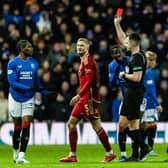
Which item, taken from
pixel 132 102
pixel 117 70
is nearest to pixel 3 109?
pixel 117 70

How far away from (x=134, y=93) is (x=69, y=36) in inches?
435

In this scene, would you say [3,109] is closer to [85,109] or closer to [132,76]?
[85,109]

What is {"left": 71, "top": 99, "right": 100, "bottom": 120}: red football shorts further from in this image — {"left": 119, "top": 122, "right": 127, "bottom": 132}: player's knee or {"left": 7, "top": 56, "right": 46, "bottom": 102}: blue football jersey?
{"left": 7, "top": 56, "right": 46, "bottom": 102}: blue football jersey

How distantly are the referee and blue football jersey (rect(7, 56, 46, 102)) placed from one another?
1904 mm

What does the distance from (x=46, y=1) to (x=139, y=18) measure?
3190 millimetres

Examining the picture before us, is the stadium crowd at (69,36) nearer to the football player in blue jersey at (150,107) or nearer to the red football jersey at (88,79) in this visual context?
the football player in blue jersey at (150,107)

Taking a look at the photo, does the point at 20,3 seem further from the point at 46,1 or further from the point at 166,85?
the point at 166,85

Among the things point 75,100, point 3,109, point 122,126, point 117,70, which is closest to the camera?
point 122,126

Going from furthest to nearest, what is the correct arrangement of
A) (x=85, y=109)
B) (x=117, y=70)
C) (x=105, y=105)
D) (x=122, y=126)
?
(x=105, y=105) → (x=117, y=70) → (x=85, y=109) → (x=122, y=126)

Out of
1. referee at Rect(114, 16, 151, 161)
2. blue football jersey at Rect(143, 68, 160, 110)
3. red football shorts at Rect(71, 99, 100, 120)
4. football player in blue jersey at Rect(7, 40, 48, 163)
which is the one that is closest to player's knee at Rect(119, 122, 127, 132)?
referee at Rect(114, 16, 151, 161)

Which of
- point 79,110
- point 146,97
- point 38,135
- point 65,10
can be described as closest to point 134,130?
point 79,110

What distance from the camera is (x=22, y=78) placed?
56.6ft

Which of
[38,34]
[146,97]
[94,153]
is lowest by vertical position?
[94,153]

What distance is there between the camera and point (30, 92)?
17.3 meters
